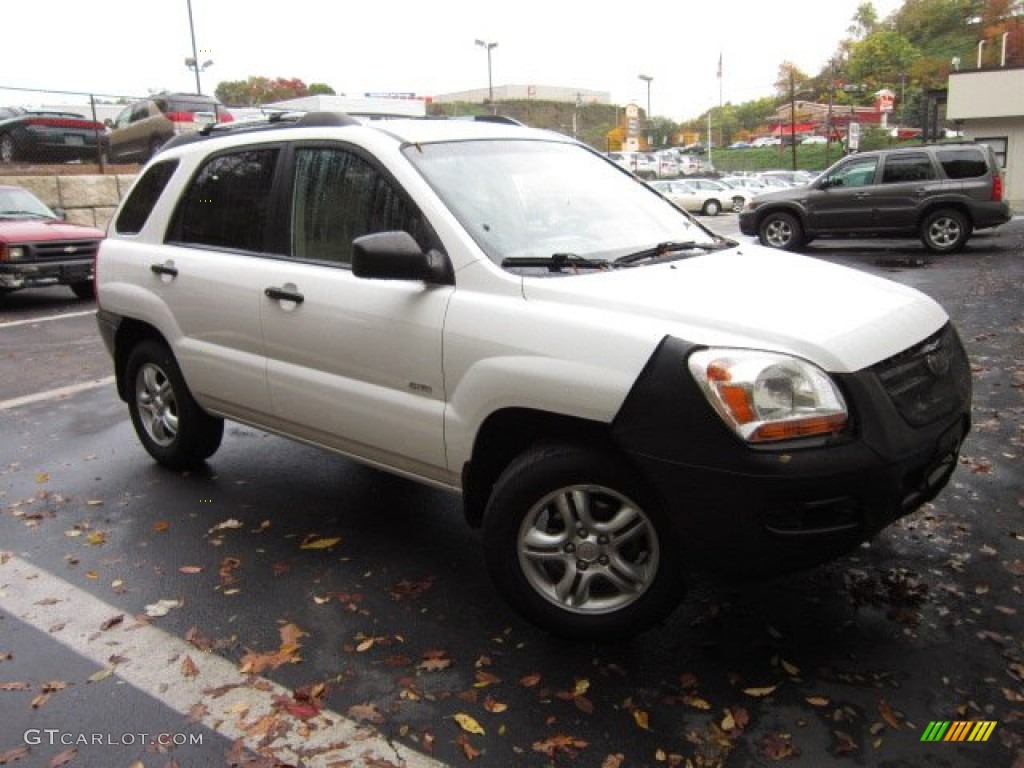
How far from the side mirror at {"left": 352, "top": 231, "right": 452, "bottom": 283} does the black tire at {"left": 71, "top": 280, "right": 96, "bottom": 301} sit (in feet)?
36.8

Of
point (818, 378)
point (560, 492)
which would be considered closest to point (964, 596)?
point (818, 378)

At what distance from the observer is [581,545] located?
3.13 metres

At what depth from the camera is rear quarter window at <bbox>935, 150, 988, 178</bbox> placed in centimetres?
1561

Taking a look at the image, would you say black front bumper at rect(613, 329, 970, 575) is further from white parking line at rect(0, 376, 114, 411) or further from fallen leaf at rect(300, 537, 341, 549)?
white parking line at rect(0, 376, 114, 411)

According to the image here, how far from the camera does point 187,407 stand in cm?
502

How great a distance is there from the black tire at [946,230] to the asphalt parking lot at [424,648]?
12381mm

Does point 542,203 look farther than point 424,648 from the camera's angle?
Yes

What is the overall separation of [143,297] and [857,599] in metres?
3.99

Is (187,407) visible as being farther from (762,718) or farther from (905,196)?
(905,196)

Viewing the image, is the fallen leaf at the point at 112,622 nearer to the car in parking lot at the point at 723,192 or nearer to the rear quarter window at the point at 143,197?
the rear quarter window at the point at 143,197

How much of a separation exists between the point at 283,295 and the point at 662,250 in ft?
5.73

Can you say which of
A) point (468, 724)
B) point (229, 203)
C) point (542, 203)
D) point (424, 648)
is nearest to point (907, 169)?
point (542, 203)

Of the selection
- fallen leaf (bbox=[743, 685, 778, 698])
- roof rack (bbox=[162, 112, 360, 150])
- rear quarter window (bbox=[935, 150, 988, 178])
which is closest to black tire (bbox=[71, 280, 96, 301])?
roof rack (bbox=[162, 112, 360, 150])

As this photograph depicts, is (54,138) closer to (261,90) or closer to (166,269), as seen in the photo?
(166,269)
